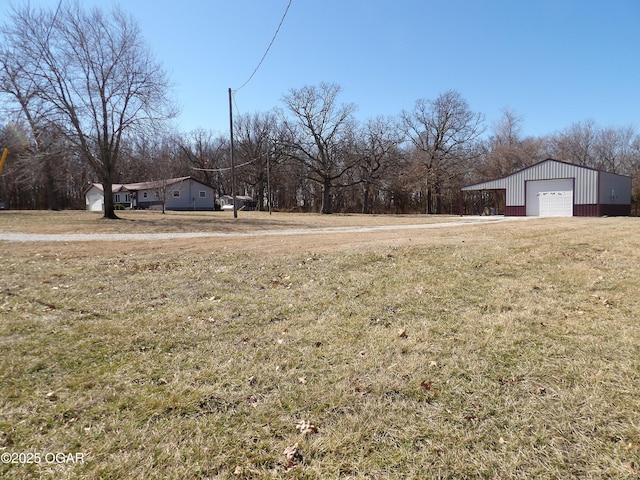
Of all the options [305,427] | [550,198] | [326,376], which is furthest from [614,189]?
[305,427]

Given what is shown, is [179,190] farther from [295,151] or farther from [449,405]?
[449,405]

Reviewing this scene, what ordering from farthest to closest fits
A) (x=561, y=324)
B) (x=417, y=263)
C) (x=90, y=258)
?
1. (x=90, y=258)
2. (x=417, y=263)
3. (x=561, y=324)

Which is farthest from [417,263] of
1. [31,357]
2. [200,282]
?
[31,357]

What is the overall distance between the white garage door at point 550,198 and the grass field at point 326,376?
76.9 ft

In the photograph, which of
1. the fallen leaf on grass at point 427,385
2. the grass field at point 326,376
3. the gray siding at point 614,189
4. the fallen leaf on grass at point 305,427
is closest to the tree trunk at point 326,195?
the gray siding at point 614,189

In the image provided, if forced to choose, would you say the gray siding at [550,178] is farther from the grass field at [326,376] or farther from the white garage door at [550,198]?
the grass field at [326,376]

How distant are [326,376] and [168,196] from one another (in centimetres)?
4476

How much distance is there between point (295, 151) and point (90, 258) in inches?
1358

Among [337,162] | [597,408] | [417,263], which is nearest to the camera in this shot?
[597,408]

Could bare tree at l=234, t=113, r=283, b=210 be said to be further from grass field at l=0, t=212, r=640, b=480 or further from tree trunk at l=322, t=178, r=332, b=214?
grass field at l=0, t=212, r=640, b=480

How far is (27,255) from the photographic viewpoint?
28.0 feet

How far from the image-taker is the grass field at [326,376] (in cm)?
212

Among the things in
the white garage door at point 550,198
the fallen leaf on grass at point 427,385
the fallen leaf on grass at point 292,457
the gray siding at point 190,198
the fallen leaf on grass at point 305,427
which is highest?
the gray siding at point 190,198

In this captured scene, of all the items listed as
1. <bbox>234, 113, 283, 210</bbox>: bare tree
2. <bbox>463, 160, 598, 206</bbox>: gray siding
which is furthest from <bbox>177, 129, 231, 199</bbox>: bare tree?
<bbox>463, 160, 598, 206</bbox>: gray siding
